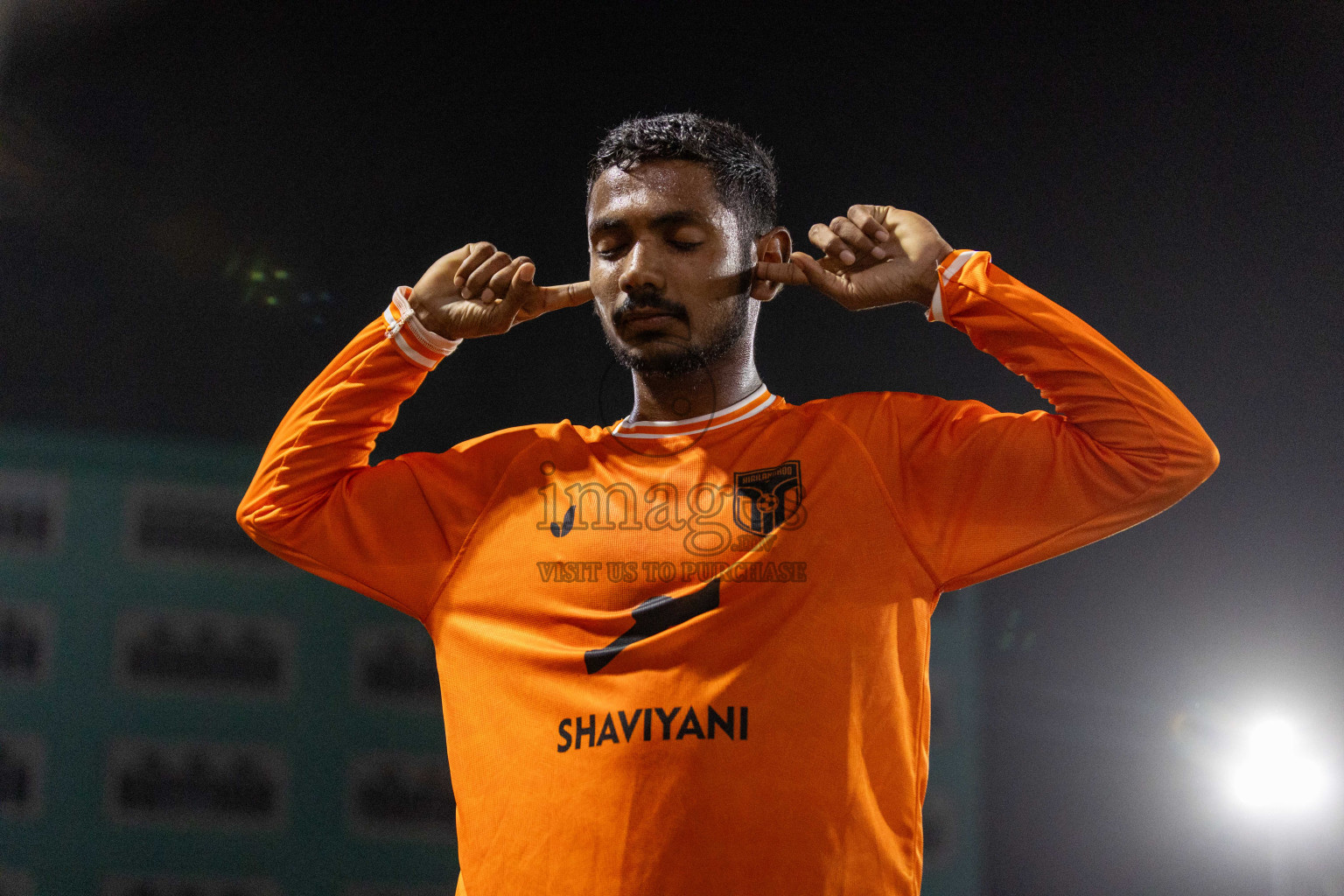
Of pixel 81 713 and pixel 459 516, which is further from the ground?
pixel 459 516

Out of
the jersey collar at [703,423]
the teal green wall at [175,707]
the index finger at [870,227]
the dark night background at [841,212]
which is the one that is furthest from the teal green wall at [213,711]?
the index finger at [870,227]

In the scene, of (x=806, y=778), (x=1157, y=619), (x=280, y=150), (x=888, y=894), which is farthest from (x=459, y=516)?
(x=1157, y=619)

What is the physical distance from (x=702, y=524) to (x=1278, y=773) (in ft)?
4.84

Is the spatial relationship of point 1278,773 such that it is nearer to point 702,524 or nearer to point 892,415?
point 892,415

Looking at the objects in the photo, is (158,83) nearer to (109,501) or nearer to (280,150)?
(280,150)

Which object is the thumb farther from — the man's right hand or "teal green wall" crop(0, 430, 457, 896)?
"teal green wall" crop(0, 430, 457, 896)

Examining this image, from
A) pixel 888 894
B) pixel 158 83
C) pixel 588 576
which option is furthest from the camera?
pixel 158 83

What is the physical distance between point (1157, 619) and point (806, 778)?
1360 millimetres

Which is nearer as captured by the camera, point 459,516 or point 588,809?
point 588,809

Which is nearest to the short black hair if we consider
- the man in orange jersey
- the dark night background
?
the man in orange jersey

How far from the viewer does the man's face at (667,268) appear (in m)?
1.12

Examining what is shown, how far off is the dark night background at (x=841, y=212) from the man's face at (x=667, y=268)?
93 cm

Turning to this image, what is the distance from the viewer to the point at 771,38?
2094mm

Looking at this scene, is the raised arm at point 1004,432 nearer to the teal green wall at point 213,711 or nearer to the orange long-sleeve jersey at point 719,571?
the orange long-sleeve jersey at point 719,571
